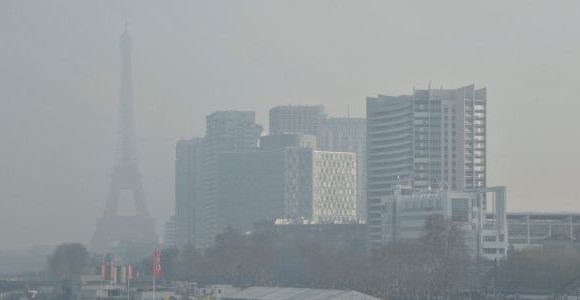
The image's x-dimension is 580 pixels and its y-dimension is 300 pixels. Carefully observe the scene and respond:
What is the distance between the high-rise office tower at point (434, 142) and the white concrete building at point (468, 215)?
23.2 m

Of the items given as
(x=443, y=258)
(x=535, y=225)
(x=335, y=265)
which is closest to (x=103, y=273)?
(x=335, y=265)

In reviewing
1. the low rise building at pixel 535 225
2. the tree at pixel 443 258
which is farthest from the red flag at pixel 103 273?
the low rise building at pixel 535 225

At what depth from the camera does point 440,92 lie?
171250 mm

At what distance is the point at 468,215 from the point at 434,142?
120ft

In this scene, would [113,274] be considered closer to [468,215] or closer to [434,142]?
[468,215]

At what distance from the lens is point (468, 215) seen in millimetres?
136000

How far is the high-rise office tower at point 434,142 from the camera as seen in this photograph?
6693 inches

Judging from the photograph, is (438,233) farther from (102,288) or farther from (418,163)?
(418,163)

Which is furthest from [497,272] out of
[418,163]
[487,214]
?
[418,163]

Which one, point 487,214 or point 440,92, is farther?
point 440,92

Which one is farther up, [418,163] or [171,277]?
[418,163]

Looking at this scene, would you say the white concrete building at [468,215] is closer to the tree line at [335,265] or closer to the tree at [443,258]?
the tree line at [335,265]

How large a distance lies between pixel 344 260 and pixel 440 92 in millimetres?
46202

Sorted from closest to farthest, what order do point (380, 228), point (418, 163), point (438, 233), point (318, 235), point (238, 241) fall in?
point (438, 233)
point (238, 241)
point (380, 228)
point (418, 163)
point (318, 235)
